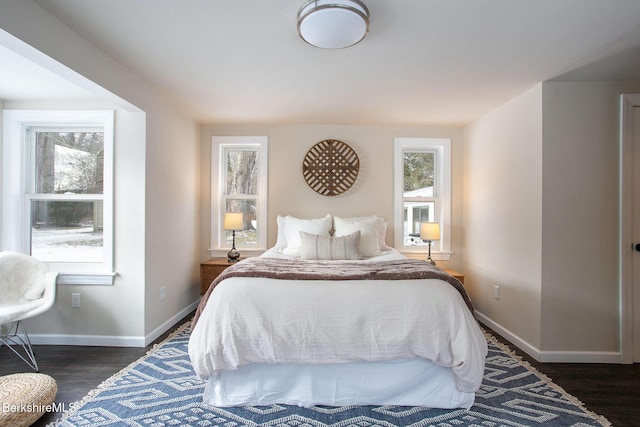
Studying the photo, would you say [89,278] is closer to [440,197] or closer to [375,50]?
[375,50]

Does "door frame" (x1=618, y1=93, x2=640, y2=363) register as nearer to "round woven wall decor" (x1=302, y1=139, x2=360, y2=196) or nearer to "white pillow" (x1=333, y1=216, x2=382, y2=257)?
"white pillow" (x1=333, y1=216, x2=382, y2=257)

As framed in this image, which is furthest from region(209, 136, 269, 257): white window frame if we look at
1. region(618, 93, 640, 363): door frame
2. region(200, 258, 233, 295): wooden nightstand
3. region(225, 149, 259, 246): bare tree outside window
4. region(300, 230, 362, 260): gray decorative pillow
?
region(618, 93, 640, 363): door frame

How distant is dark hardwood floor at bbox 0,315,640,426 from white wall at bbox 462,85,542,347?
367 mm

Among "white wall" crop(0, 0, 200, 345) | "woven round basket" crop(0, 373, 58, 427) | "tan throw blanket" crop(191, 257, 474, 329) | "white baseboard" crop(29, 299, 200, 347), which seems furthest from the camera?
"white baseboard" crop(29, 299, 200, 347)

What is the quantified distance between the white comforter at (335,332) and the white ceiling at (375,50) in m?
1.62

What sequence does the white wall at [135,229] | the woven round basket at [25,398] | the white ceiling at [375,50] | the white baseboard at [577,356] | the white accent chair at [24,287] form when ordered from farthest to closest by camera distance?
1. the white wall at [135,229]
2. the white baseboard at [577,356]
3. the white accent chair at [24,287]
4. the white ceiling at [375,50]
5. the woven round basket at [25,398]

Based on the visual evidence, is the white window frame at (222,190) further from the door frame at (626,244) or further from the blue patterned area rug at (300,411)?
the door frame at (626,244)

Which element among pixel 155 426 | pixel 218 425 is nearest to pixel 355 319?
pixel 218 425

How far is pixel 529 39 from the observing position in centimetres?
199

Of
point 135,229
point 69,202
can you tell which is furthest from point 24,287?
point 135,229

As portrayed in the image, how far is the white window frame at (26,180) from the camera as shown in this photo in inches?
109

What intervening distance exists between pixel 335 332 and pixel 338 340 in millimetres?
47

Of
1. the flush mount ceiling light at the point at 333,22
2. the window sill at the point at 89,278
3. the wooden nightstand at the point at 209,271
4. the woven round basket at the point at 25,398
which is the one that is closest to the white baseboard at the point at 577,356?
the flush mount ceiling light at the point at 333,22

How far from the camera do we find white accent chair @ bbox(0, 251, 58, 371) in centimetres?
243
